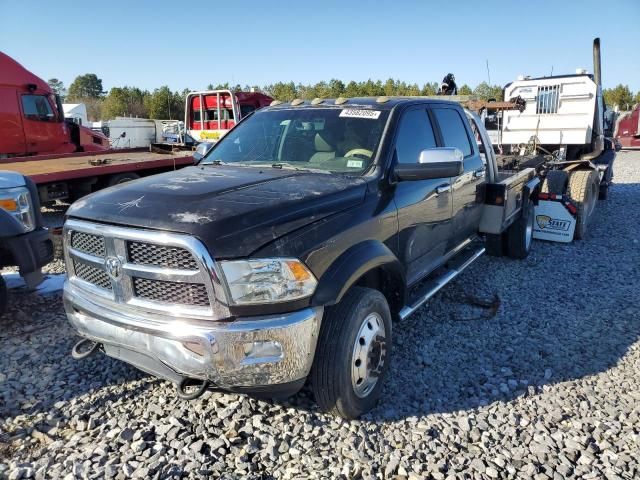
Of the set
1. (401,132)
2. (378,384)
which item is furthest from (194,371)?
(401,132)

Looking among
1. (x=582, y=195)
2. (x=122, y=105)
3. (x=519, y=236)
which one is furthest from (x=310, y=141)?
(x=122, y=105)

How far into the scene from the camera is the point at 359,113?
3.74 metres

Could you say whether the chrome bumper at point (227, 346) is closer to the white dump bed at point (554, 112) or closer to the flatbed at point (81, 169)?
the flatbed at point (81, 169)

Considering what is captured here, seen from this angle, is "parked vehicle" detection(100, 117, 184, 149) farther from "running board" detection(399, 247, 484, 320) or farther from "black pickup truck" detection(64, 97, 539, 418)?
"black pickup truck" detection(64, 97, 539, 418)

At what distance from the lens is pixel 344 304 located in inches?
110

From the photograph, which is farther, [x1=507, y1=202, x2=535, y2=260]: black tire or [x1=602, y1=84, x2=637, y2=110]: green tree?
[x1=602, y1=84, x2=637, y2=110]: green tree

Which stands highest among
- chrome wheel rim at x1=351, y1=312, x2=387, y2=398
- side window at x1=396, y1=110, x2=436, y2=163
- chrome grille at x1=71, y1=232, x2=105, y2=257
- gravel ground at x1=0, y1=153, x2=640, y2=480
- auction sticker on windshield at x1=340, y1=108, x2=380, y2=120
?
auction sticker on windshield at x1=340, y1=108, x2=380, y2=120

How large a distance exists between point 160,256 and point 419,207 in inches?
78.6

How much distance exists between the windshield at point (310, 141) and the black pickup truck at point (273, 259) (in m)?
0.01

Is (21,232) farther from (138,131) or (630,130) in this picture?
(138,131)

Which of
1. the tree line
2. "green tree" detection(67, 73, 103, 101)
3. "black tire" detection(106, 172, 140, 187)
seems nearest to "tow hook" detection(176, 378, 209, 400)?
"black tire" detection(106, 172, 140, 187)

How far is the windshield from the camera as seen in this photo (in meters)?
3.50

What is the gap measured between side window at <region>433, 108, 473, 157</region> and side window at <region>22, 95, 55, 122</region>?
33.1ft

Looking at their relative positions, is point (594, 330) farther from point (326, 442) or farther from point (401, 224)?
point (326, 442)
